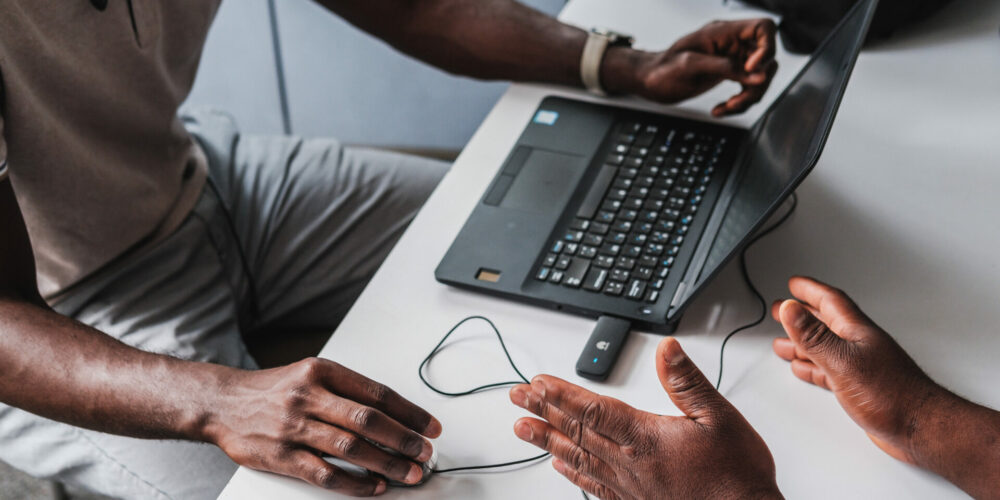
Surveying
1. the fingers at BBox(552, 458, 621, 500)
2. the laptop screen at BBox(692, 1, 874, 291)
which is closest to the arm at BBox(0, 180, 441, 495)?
the fingers at BBox(552, 458, 621, 500)

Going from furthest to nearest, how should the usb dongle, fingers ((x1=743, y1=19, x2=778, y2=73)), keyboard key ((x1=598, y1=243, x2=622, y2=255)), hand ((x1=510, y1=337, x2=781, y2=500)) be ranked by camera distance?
fingers ((x1=743, y1=19, x2=778, y2=73)) → keyboard key ((x1=598, y1=243, x2=622, y2=255)) → the usb dongle → hand ((x1=510, y1=337, x2=781, y2=500))

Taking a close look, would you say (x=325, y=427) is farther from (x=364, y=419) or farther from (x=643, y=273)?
(x=643, y=273)

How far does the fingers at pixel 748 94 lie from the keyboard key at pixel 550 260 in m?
0.36

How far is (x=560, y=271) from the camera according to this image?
88 centimetres

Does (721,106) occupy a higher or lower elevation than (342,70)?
higher

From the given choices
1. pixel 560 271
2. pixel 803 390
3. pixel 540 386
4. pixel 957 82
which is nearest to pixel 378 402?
pixel 540 386

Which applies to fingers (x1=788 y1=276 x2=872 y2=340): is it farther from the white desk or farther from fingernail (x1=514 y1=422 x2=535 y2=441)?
fingernail (x1=514 y1=422 x2=535 y2=441)

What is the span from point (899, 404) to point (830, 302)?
0.11 meters

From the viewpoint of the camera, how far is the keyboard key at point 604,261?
875 millimetres

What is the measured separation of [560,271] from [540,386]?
21cm

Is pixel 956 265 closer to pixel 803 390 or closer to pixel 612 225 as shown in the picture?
pixel 803 390

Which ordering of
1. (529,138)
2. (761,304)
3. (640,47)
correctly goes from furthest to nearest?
(640,47) < (529,138) < (761,304)

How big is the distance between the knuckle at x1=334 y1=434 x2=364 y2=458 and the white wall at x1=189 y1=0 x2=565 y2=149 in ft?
4.81

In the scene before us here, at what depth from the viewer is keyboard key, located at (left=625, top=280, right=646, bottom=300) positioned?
2.77ft
